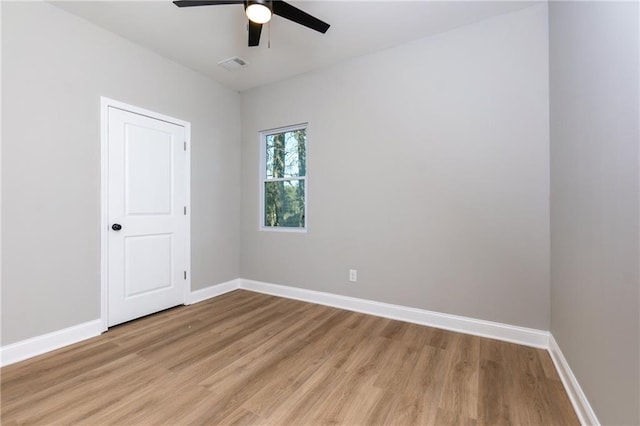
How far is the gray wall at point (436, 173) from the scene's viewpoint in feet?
7.50

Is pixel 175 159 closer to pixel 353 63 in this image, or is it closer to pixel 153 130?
pixel 153 130

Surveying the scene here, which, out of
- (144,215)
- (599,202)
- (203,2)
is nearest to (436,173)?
(599,202)

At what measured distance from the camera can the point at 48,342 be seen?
220cm

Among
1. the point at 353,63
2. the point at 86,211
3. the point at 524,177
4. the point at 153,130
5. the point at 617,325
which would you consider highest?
the point at 353,63

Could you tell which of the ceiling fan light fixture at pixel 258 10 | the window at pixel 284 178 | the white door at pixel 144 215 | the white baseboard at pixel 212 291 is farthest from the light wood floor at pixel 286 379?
the ceiling fan light fixture at pixel 258 10

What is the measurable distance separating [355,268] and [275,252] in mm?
1162

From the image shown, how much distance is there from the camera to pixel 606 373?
48.6 inches

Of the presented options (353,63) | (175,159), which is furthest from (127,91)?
(353,63)

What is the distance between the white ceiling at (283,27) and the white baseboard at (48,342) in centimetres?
270

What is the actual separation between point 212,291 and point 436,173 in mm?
3032

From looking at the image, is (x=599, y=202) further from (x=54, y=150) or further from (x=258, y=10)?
(x=54, y=150)

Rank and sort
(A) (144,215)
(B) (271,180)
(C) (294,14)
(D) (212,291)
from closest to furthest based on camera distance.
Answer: (C) (294,14), (A) (144,215), (D) (212,291), (B) (271,180)

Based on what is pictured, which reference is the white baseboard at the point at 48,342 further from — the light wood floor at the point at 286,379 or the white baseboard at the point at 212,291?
the white baseboard at the point at 212,291

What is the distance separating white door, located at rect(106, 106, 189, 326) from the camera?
2660 millimetres
